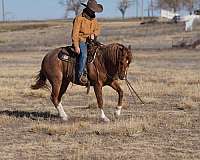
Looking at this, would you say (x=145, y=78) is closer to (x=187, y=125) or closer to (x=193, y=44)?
(x=187, y=125)

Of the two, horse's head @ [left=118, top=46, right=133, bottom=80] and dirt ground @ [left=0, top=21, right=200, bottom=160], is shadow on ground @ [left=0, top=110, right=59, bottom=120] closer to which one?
dirt ground @ [left=0, top=21, right=200, bottom=160]

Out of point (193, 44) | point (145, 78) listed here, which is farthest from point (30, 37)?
point (145, 78)

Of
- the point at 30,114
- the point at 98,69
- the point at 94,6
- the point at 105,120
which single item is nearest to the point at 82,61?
the point at 98,69

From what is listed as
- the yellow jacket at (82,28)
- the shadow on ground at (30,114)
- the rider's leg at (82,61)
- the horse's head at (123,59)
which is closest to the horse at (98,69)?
the horse's head at (123,59)

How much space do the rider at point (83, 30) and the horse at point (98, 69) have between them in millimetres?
149

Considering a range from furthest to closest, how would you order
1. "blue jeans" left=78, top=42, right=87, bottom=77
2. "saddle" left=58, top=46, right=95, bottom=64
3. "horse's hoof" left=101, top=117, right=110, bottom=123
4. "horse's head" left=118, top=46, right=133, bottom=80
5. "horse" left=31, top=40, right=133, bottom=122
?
1. "saddle" left=58, top=46, right=95, bottom=64
2. "blue jeans" left=78, top=42, right=87, bottom=77
3. "horse's hoof" left=101, top=117, right=110, bottom=123
4. "horse" left=31, top=40, right=133, bottom=122
5. "horse's head" left=118, top=46, right=133, bottom=80

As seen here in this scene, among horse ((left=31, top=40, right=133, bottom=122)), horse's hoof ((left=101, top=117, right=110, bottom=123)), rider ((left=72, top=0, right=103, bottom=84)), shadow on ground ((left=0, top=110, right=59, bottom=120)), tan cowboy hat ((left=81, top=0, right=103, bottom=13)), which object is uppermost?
tan cowboy hat ((left=81, top=0, right=103, bottom=13))

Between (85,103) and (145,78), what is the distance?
8259 millimetres

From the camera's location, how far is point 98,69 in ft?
42.8

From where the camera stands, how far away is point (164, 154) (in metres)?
9.33

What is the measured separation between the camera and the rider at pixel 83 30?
42.8 ft

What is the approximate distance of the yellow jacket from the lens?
43.2ft

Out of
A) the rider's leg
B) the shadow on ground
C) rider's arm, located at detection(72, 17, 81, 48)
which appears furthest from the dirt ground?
rider's arm, located at detection(72, 17, 81, 48)

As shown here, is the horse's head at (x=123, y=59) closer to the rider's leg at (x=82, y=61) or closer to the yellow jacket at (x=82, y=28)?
the rider's leg at (x=82, y=61)
